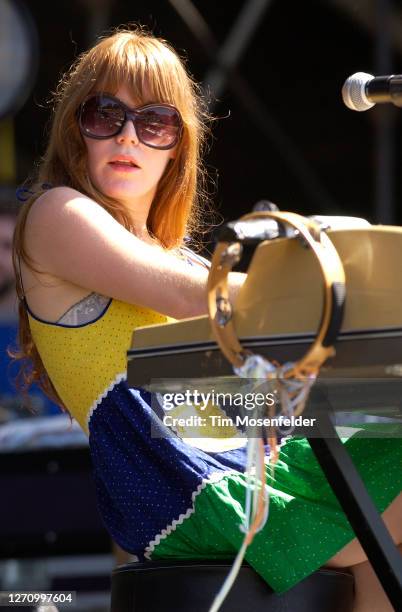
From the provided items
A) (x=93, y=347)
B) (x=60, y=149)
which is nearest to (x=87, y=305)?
(x=93, y=347)

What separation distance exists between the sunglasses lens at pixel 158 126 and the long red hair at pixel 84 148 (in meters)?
0.03

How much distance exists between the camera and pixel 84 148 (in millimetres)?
2170

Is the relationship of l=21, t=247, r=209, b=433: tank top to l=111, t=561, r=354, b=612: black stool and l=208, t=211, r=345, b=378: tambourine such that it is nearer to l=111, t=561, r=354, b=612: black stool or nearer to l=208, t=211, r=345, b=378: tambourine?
l=111, t=561, r=354, b=612: black stool

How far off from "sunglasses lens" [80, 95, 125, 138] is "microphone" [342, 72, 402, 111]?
18.6 inches

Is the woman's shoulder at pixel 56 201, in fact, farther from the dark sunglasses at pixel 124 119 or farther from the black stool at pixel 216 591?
the black stool at pixel 216 591

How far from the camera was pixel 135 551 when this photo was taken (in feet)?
6.43

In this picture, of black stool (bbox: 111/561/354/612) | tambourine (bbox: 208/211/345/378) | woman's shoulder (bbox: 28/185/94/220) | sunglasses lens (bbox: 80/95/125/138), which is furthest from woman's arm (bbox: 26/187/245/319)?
black stool (bbox: 111/561/354/612)

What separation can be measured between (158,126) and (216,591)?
2.67 feet

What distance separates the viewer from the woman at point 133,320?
1.81 metres

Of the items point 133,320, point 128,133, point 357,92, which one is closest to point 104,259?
point 133,320

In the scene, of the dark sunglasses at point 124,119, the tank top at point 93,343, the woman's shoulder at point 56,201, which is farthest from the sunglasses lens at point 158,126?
the tank top at point 93,343

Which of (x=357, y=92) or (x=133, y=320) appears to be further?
(x=133, y=320)

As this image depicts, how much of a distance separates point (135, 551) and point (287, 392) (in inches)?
26.0

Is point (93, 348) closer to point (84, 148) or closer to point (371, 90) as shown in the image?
point (84, 148)
